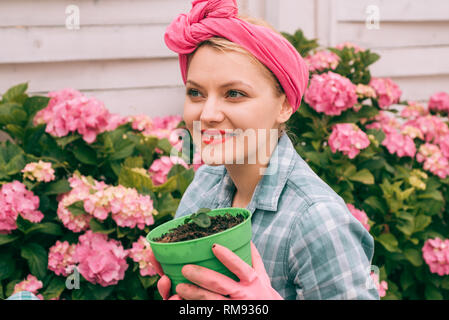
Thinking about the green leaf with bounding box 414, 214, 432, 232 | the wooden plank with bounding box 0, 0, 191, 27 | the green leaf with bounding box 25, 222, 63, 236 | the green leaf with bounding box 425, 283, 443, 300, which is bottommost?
the green leaf with bounding box 425, 283, 443, 300

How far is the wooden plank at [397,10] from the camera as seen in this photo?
3211 millimetres

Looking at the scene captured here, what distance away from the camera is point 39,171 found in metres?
2.11

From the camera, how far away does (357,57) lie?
9.64 feet

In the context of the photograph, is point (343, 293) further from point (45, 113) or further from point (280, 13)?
point (280, 13)

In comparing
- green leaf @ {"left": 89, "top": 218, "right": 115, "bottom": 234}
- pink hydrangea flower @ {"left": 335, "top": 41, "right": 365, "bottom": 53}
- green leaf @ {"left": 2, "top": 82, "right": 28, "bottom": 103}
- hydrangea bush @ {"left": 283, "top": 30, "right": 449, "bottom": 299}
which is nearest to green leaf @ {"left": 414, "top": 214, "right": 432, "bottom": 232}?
hydrangea bush @ {"left": 283, "top": 30, "right": 449, "bottom": 299}

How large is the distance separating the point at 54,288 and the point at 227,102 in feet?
4.33

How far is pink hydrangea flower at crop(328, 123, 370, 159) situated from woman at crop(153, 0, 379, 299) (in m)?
1.05

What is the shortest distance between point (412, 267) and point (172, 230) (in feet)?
6.31

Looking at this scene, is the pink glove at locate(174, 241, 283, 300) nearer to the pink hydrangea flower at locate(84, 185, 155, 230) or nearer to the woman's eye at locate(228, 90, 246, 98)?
the woman's eye at locate(228, 90, 246, 98)

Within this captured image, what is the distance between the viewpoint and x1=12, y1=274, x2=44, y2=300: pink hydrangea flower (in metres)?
1.99

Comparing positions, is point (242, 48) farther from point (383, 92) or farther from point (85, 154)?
point (383, 92)

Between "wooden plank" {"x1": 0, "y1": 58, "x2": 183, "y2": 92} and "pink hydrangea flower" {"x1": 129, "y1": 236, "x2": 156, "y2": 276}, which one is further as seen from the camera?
"wooden plank" {"x1": 0, "y1": 58, "x2": 183, "y2": 92}
